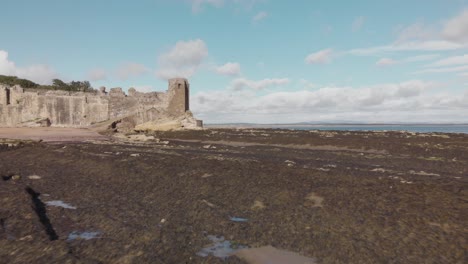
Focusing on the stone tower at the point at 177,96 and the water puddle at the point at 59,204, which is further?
the stone tower at the point at 177,96

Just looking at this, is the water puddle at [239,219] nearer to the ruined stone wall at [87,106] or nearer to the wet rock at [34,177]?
the wet rock at [34,177]

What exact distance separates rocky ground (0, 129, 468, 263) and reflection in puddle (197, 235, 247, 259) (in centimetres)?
2

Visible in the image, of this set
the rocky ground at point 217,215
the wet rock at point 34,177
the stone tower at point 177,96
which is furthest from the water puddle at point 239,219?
the stone tower at point 177,96

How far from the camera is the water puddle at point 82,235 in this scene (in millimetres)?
8251

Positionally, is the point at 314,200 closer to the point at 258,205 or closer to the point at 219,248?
the point at 258,205

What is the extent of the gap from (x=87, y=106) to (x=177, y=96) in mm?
13983

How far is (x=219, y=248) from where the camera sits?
26.2 feet

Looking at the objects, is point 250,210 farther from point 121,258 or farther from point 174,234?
point 121,258

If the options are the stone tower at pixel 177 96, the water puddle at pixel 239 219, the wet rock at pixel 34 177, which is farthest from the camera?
the stone tower at pixel 177 96

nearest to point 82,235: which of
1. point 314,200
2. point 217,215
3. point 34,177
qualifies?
point 217,215

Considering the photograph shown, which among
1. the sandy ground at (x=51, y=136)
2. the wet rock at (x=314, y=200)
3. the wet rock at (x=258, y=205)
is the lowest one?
the wet rock at (x=258, y=205)

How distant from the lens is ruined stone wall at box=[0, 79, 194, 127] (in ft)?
175

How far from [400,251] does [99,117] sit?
5296 centimetres

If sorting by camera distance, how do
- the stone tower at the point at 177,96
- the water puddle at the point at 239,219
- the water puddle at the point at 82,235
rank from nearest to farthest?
the water puddle at the point at 82,235
the water puddle at the point at 239,219
the stone tower at the point at 177,96
